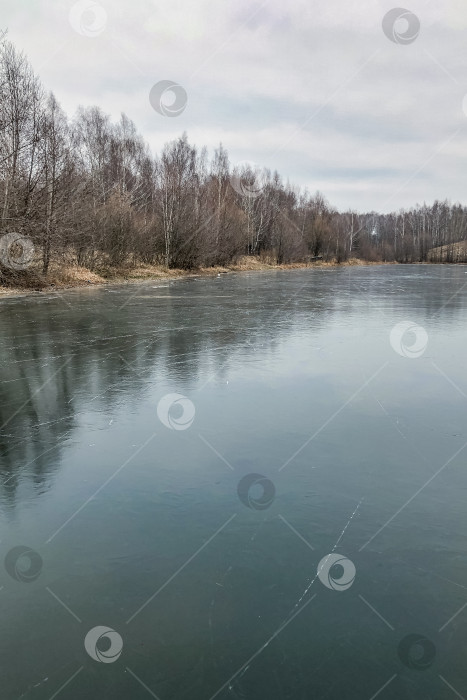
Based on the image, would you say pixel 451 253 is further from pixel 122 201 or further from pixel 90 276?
pixel 90 276

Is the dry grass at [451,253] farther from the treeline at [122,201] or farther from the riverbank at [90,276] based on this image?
the riverbank at [90,276]

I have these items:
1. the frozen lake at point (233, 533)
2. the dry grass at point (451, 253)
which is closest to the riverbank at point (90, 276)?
the frozen lake at point (233, 533)

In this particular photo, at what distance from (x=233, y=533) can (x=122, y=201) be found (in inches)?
1247

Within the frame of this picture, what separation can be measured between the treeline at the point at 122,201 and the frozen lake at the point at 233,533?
17952 millimetres

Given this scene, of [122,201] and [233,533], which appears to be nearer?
[233,533]

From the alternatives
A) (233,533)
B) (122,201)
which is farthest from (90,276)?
(233,533)

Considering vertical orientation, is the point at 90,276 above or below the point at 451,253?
below

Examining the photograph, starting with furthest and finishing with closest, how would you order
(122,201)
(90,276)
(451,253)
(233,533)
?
1. (451,253)
2. (122,201)
3. (90,276)
4. (233,533)

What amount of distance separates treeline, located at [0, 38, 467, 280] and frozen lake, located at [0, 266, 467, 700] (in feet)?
58.9

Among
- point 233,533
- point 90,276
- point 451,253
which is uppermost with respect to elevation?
point 451,253

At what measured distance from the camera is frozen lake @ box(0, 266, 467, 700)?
205 centimetres

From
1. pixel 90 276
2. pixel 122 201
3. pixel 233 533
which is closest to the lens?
pixel 233 533

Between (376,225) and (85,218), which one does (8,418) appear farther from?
(376,225)

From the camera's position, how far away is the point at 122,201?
105 ft
